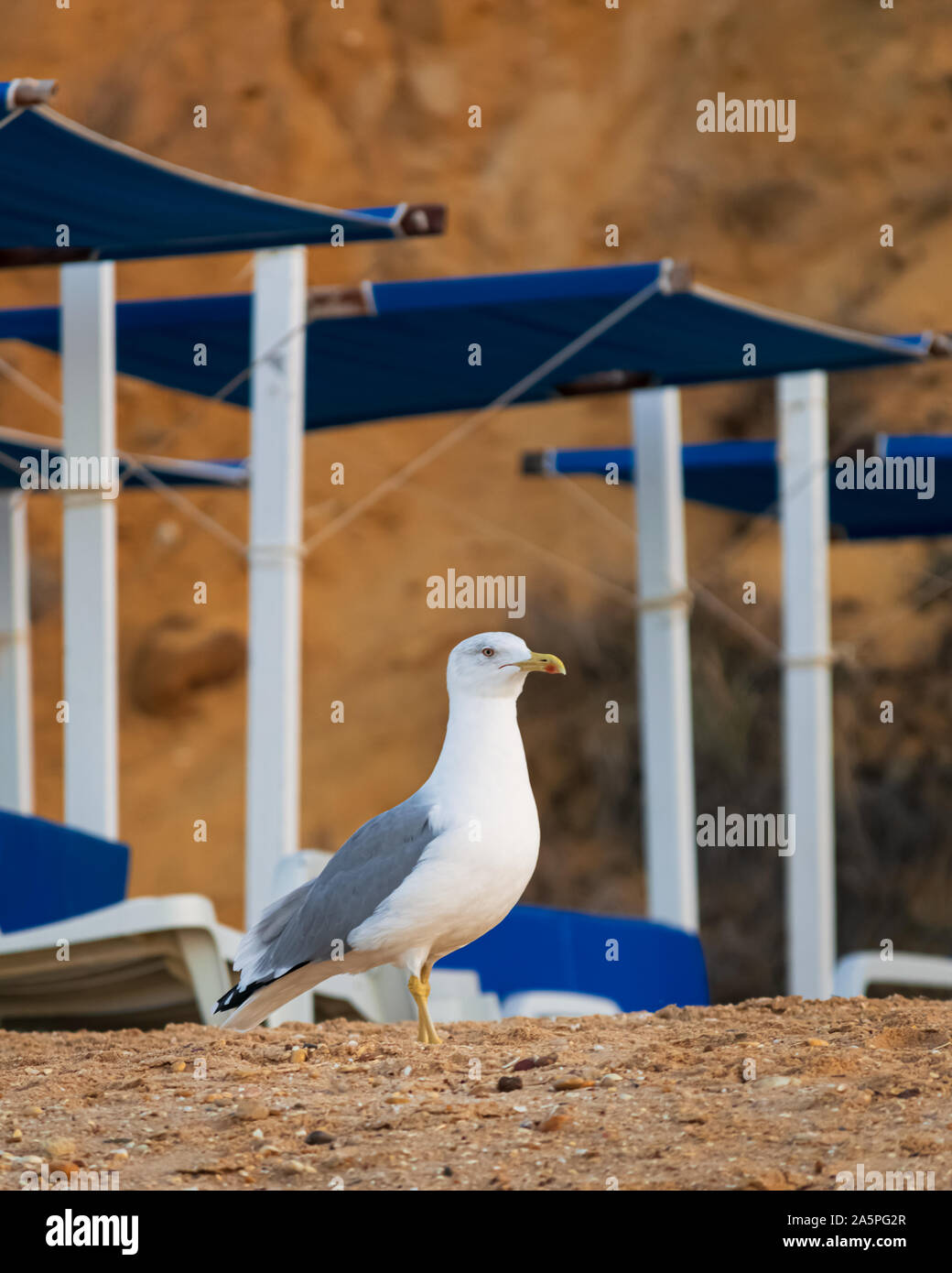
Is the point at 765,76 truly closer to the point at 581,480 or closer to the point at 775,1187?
the point at 581,480

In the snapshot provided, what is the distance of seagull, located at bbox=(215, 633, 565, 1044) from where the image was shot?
4.59 m

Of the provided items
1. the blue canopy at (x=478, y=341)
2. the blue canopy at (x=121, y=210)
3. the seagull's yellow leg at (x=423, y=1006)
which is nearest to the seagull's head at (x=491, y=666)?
the seagull's yellow leg at (x=423, y=1006)

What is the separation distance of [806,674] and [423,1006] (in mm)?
7230

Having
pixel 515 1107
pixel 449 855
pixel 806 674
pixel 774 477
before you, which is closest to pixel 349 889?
pixel 449 855

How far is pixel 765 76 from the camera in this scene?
23703mm

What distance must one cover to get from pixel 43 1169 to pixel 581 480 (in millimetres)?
18942

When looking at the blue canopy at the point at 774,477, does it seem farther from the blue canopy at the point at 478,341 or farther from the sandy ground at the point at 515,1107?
the sandy ground at the point at 515,1107

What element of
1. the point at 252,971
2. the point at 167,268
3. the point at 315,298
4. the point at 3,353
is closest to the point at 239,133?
the point at 167,268

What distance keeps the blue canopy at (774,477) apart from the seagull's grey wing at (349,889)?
21.1 ft

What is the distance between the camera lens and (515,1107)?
4.05m

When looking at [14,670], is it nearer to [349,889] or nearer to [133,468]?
[133,468]

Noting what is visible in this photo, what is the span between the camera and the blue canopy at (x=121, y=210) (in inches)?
276

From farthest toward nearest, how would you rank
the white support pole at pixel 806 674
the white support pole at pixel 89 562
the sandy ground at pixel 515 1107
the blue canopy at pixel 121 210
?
the white support pole at pixel 806 674 → the white support pole at pixel 89 562 → the blue canopy at pixel 121 210 → the sandy ground at pixel 515 1107

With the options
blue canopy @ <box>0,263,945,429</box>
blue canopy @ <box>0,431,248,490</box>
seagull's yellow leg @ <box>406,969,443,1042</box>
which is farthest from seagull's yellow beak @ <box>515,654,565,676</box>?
blue canopy @ <box>0,431,248,490</box>
